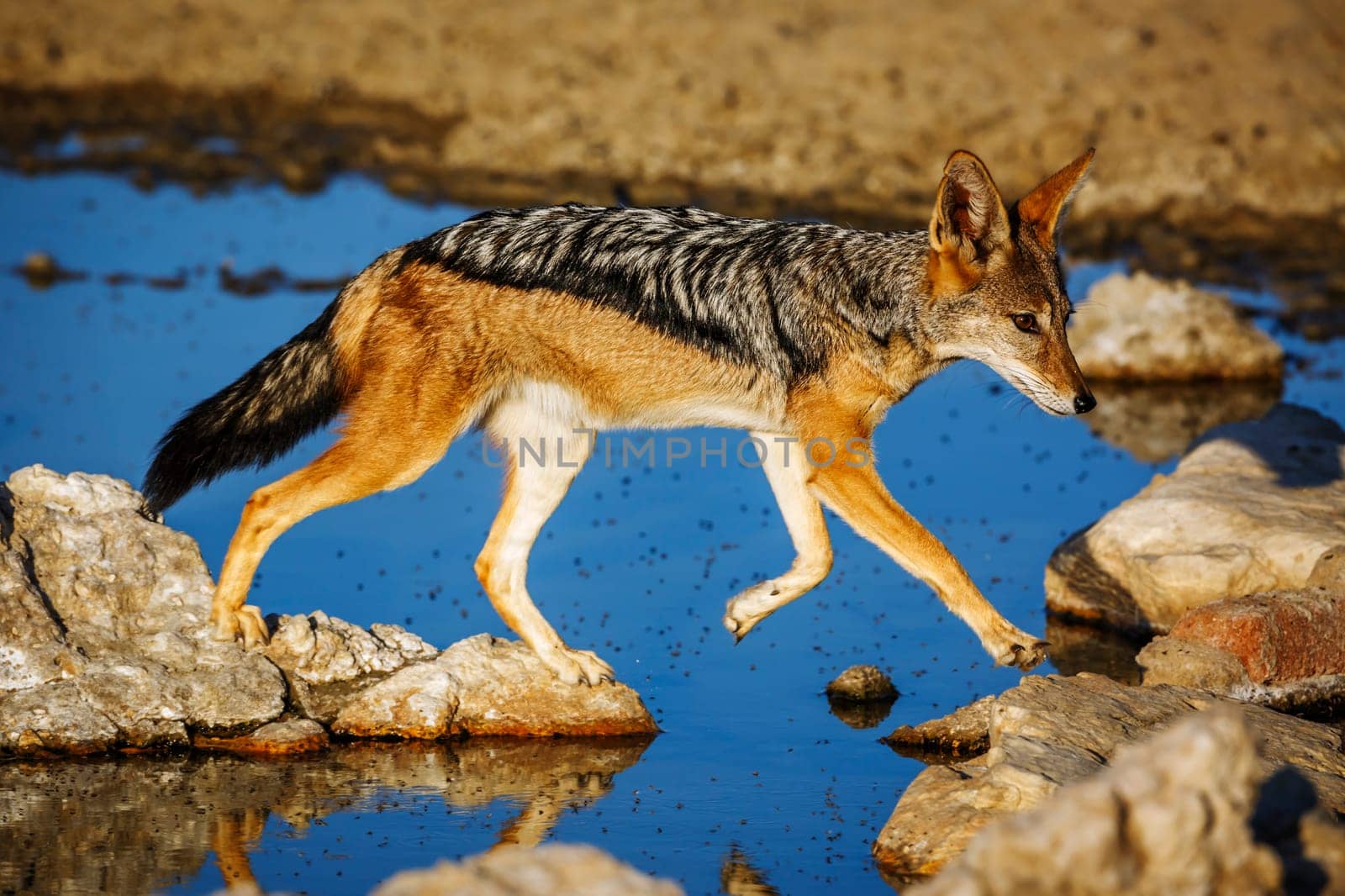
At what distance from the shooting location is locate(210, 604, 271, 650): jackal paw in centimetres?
768

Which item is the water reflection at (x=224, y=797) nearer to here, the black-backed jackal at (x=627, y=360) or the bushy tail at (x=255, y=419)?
the black-backed jackal at (x=627, y=360)

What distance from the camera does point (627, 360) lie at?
26.2 ft

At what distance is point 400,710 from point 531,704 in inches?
24.4

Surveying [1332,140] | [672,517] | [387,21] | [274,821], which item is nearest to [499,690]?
[274,821]

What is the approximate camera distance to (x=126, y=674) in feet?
24.5

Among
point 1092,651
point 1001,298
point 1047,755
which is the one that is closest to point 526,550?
point 1001,298

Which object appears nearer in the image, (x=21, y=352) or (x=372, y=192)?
(x=21, y=352)

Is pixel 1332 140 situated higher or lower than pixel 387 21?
lower

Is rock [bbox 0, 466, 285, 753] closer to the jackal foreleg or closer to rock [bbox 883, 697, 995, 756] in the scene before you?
the jackal foreleg

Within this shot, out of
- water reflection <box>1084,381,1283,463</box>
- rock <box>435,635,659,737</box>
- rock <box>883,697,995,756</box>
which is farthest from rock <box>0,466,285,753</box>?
water reflection <box>1084,381,1283,463</box>

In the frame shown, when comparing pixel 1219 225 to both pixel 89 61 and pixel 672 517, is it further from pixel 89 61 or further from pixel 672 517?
pixel 89 61

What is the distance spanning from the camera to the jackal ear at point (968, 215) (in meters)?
7.53

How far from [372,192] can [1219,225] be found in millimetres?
10528

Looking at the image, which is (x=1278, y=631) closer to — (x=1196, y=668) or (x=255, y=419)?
(x=1196, y=668)
